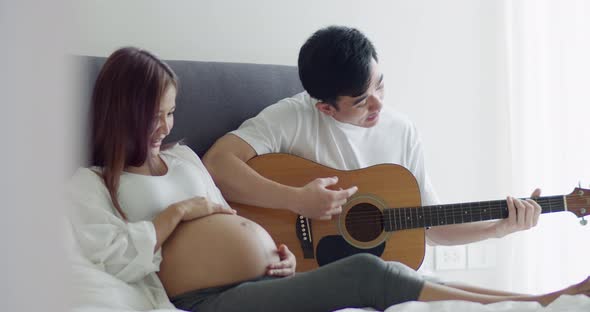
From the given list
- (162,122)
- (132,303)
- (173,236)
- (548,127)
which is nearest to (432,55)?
(548,127)

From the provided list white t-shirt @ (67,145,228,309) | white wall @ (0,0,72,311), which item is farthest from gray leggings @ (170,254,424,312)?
white wall @ (0,0,72,311)

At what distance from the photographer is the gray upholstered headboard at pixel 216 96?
2057 mm

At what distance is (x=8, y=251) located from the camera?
29 cm

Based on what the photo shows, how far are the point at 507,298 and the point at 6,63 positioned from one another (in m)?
1.22

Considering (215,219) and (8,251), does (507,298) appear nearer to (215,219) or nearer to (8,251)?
(215,219)

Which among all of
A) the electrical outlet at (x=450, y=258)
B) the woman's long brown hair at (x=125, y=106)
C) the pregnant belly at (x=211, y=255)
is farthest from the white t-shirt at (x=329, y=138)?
the electrical outlet at (x=450, y=258)

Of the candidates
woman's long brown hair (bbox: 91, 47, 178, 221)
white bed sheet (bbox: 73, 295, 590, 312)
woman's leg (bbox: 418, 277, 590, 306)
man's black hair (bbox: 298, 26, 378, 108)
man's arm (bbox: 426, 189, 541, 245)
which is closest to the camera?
white bed sheet (bbox: 73, 295, 590, 312)

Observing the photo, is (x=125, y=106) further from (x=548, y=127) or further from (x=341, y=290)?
(x=548, y=127)

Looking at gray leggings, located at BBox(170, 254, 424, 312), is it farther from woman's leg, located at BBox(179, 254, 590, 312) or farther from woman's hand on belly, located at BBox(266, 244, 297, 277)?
woman's hand on belly, located at BBox(266, 244, 297, 277)

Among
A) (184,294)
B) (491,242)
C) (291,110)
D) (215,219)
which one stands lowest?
(491,242)

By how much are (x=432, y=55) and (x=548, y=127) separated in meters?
0.53

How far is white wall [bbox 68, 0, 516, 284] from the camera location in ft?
7.85

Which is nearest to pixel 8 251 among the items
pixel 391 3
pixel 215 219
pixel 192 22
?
pixel 215 219

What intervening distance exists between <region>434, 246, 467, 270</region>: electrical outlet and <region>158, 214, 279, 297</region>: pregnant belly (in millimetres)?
1279
